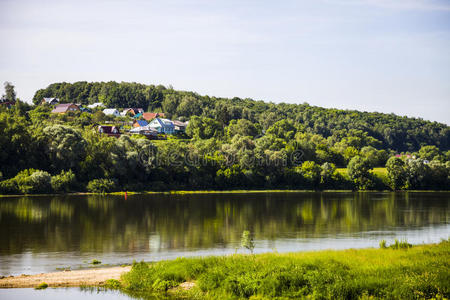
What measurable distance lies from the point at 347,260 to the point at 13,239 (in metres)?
27.4

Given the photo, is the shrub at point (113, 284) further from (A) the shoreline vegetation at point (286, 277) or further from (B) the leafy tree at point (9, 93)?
(B) the leafy tree at point (9, 93)

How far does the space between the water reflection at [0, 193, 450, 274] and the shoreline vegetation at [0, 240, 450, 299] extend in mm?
6011

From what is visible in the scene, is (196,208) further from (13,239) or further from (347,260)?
(347,260)

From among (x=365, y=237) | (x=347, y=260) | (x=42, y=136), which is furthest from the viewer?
(x=42, y=136)

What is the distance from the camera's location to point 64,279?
2716cm

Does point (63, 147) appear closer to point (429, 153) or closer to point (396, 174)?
point (396, 174)

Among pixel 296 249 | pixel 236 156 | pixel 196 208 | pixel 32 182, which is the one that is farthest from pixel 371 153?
pixel 296 249

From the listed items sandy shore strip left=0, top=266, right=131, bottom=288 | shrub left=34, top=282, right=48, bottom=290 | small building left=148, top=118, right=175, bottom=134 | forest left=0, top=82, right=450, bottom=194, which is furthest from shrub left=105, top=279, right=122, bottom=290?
small building left=148, top=118, right=175, bottom=134

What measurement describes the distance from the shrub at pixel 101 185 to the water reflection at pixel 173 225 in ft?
20.0

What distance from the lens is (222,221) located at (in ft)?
179

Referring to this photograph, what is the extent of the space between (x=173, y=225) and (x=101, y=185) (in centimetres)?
3911

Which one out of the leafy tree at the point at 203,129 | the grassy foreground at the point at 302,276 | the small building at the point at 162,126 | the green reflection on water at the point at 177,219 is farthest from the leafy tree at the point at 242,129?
the grassy foreground at the point at 302,276

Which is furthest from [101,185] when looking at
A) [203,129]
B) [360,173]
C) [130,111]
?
[130,111]

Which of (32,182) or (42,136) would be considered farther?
(42,136)
